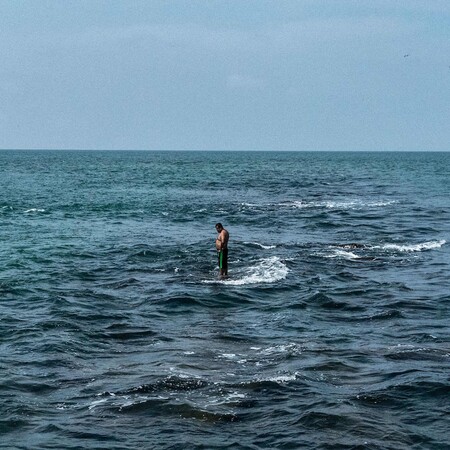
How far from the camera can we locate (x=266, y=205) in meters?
59.3

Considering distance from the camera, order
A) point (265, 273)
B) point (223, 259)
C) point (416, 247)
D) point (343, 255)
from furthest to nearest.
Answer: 1. point (416, 247)
2. point (343, 255)
3. point (265, 273)
4. point (223, 259)

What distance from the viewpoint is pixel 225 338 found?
2066 cm

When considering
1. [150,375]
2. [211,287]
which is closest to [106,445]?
[150,375]

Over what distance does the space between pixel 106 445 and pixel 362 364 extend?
7.01 m

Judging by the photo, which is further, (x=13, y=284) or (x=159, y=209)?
(x=159, y=209)

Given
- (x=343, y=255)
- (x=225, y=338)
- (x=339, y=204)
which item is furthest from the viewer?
(x=339, y=204)

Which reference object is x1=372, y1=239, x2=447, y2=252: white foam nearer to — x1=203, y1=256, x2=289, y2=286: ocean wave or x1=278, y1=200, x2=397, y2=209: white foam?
x1=203, y1=256, x2=289, y2=286: ocean wave

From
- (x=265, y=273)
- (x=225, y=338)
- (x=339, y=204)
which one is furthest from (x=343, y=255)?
(x=339, y=204)

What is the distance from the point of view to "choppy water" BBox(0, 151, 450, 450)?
14.5 m

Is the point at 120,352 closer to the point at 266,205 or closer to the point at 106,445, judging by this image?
the point at 106,445

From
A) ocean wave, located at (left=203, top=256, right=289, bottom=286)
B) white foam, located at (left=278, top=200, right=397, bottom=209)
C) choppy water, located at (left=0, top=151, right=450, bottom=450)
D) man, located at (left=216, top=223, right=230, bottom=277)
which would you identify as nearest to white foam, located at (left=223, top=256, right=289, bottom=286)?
ocean wave, located at (left=203, top=256, right=289, bottom=286)

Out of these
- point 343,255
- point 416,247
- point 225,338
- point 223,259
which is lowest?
point 225,338

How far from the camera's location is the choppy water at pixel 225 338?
14.5 meters

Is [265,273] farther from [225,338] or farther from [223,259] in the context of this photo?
[225,338]
